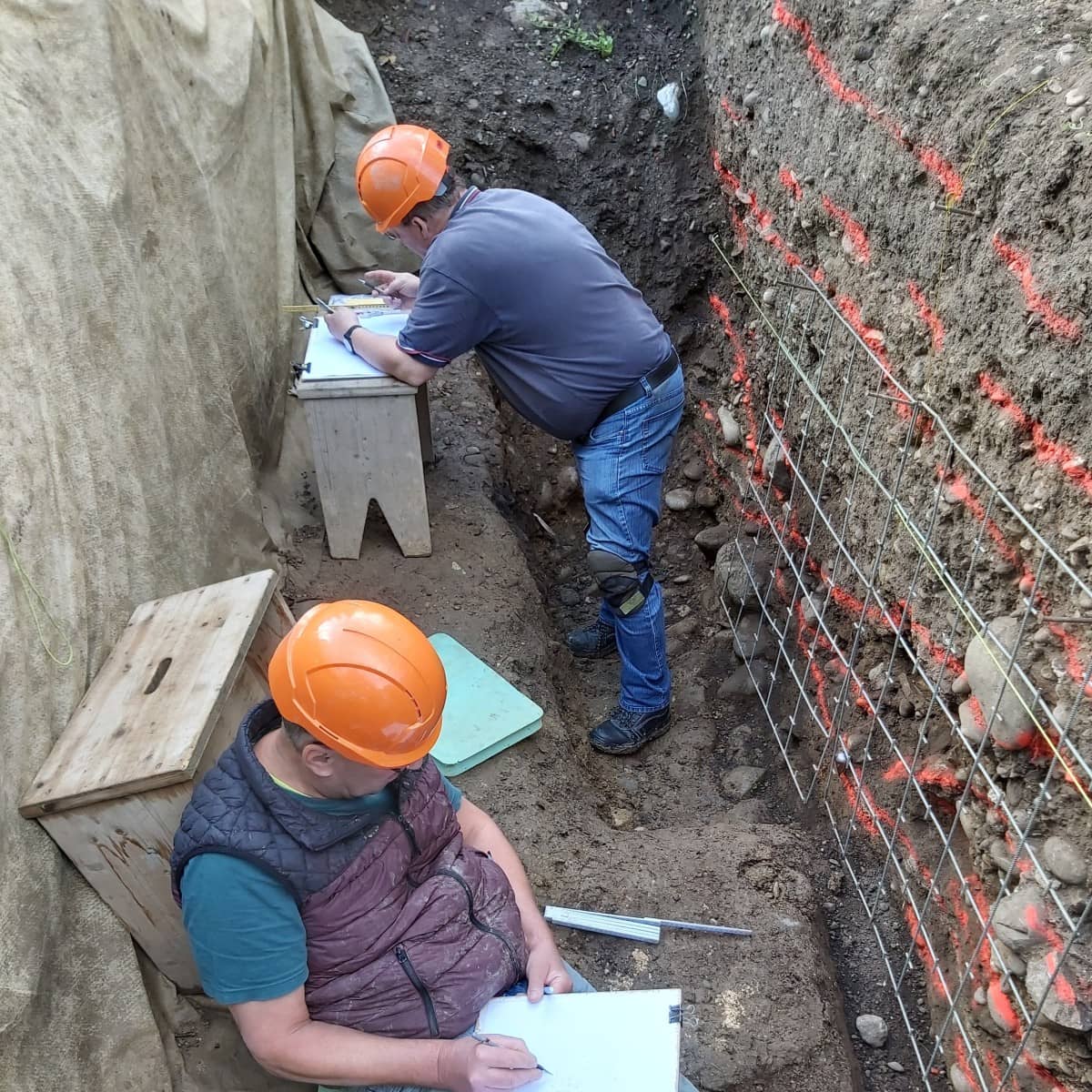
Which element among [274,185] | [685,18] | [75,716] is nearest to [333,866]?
[75,716]

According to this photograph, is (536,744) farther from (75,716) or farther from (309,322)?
(309,322)

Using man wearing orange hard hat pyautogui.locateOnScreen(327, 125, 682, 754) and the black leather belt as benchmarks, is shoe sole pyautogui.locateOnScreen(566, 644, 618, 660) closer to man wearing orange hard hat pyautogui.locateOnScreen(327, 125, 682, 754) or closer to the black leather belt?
man wearing orange hard hat pyautogui.locateOnScreen(327, 125, 682, 754)

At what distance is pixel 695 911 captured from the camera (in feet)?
8.59

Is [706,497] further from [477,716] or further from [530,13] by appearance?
[530,13]

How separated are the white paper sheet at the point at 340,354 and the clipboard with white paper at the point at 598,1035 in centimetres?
230

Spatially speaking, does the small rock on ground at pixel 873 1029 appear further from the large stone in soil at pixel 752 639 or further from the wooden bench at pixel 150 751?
the wooden bench at pixel 150 751

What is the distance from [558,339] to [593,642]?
1418 mm

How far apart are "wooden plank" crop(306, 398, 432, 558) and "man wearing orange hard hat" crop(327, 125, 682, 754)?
8.2 inches

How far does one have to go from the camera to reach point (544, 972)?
2.00 metres

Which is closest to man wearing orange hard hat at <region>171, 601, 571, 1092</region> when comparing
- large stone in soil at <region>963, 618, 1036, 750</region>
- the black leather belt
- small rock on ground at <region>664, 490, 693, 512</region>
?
large stone in soil at <region>963, 618, 1036, 750</region>

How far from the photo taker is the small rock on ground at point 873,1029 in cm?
248

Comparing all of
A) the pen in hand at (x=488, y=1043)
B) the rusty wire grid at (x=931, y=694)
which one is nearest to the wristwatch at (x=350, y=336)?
the rusty wire grid at (x=931, y=694)

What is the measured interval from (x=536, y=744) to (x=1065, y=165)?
2.22 meters

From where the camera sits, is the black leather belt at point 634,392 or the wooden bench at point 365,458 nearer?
the black leather belt at point 634,392
